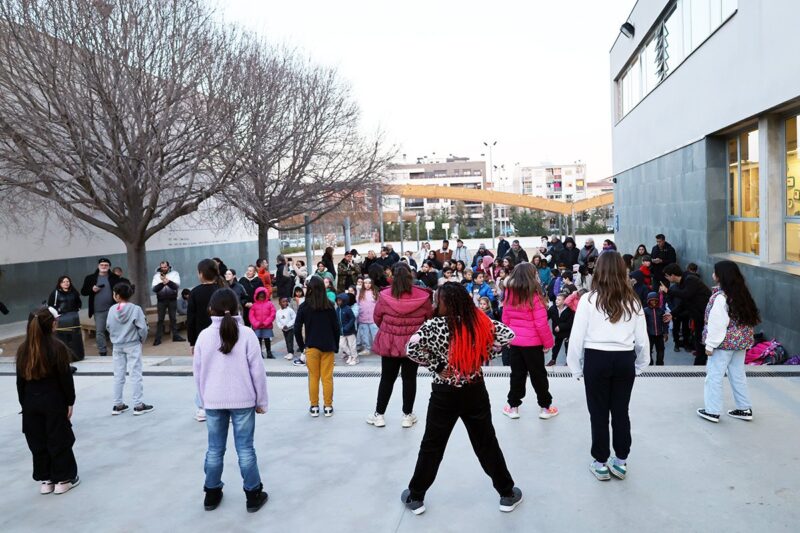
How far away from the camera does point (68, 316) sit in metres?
10.2

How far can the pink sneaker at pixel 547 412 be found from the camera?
6.11 m

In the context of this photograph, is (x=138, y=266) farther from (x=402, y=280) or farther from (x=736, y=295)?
(x=736, y=295)

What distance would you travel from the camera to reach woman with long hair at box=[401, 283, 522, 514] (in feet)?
13.4

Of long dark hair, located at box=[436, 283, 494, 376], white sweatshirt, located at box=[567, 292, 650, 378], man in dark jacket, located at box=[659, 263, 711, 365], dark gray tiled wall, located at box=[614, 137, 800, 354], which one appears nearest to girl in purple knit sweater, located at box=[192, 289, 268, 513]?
long dark hair, located at box=[436, 283, 494, 376]

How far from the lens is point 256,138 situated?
712 inches

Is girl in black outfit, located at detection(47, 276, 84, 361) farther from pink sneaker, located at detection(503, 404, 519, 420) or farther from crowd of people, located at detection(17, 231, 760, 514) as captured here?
pink sneaker, located at detection(503, 404, 519, 420)

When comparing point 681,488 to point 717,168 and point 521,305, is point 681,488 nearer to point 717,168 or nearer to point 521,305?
point 521,305

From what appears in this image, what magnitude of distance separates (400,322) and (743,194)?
8810mm

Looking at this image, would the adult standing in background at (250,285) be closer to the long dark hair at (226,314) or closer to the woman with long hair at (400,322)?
the woman with long hair at (400,322)

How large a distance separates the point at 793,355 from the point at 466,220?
177 ft

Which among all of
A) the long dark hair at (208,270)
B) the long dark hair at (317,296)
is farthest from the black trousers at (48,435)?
the long dark hair at (317,296)

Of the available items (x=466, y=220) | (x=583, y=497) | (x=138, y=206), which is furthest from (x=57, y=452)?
(x=466, y=220)

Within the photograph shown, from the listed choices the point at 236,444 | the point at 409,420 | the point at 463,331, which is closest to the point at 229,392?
the point at 236,444

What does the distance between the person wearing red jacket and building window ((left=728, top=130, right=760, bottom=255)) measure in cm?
704
